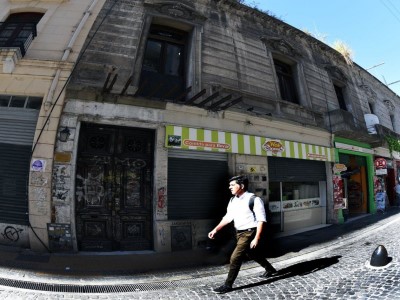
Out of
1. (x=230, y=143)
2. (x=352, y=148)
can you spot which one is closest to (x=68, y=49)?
(x=230, y=143)

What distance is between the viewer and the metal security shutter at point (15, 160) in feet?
21.4

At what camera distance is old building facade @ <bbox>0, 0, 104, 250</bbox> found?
252 inches

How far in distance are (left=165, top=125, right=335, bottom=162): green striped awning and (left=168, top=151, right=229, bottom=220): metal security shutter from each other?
31cm

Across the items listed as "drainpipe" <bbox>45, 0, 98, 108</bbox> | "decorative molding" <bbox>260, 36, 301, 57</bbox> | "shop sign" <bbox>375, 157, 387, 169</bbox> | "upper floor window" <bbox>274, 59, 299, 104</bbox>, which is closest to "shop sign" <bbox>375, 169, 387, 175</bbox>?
"shop sign" <bbox>375, 157, 387, 169</bbox>

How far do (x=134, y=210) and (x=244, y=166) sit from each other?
3655 millimetres

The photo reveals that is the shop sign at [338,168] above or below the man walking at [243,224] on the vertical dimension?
above

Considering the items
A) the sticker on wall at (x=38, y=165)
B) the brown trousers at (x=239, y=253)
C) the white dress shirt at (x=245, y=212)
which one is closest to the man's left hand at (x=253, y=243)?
the brown trousers at (x=239, y=253)

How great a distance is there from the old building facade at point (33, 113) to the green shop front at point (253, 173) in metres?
3.02

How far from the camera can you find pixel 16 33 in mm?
7887

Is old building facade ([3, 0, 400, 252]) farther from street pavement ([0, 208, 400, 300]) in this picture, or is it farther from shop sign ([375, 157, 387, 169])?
shop sign ([375, 157, 387, 169])

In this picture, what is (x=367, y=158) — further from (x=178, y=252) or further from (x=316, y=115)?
(x=178, y=252)

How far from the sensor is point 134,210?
7125 millimetres

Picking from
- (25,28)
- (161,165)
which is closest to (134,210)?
(161,165)

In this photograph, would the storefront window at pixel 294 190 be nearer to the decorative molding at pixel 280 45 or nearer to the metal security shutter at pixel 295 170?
the metal security shutter at pixel 295 170
